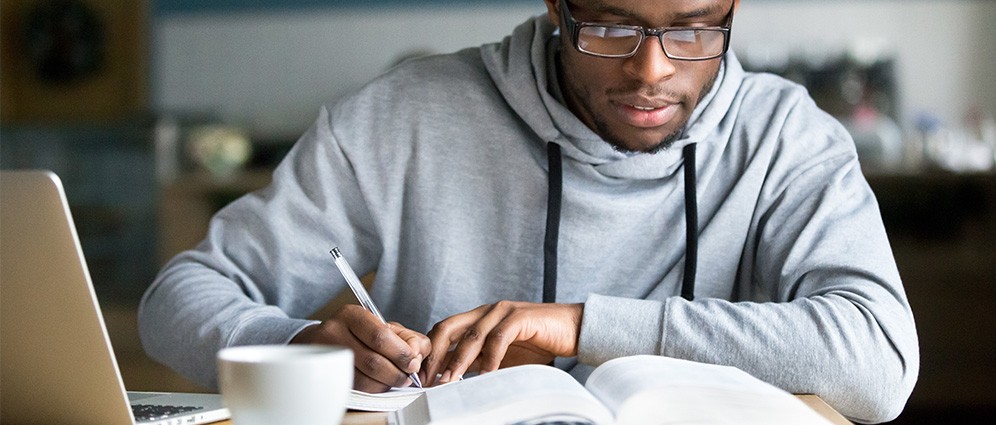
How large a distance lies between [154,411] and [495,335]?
0.30 metres

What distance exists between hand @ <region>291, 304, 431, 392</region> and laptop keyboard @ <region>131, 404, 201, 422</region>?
0.15m

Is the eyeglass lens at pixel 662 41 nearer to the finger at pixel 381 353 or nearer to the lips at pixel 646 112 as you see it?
the lips at pixel 646 112

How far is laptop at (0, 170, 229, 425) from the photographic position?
2.37 feet

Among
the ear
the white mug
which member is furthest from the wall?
the white mug

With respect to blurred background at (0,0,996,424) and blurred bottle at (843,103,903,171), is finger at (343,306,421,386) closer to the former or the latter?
blurred background at (0,0,996,424)

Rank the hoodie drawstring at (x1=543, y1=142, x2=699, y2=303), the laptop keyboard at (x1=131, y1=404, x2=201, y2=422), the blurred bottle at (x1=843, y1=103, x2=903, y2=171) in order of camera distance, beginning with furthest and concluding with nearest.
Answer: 1. the blurred bottle at (x1=843, y1=103, x2=903, y2=171)
2. the hoodie drawstring at (x1=543, y1=142, x2=699, y2=303)
3. the laptop keyboard at (x1=131, y1=404, x2=201, y2=422)

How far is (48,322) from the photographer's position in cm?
77

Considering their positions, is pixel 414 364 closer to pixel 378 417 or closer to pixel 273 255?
pixel 378 417

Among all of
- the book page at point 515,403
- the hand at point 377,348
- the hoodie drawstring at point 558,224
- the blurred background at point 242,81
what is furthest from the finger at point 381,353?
the blurred background at point 242,81

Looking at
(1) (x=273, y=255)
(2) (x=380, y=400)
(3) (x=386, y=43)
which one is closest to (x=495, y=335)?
(2) (x=380, y=400)

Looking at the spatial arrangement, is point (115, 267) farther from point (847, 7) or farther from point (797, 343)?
point (797, 343)

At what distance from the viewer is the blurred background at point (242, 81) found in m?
4.22

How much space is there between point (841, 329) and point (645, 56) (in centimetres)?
38

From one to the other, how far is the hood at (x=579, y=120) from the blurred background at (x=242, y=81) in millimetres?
2101
